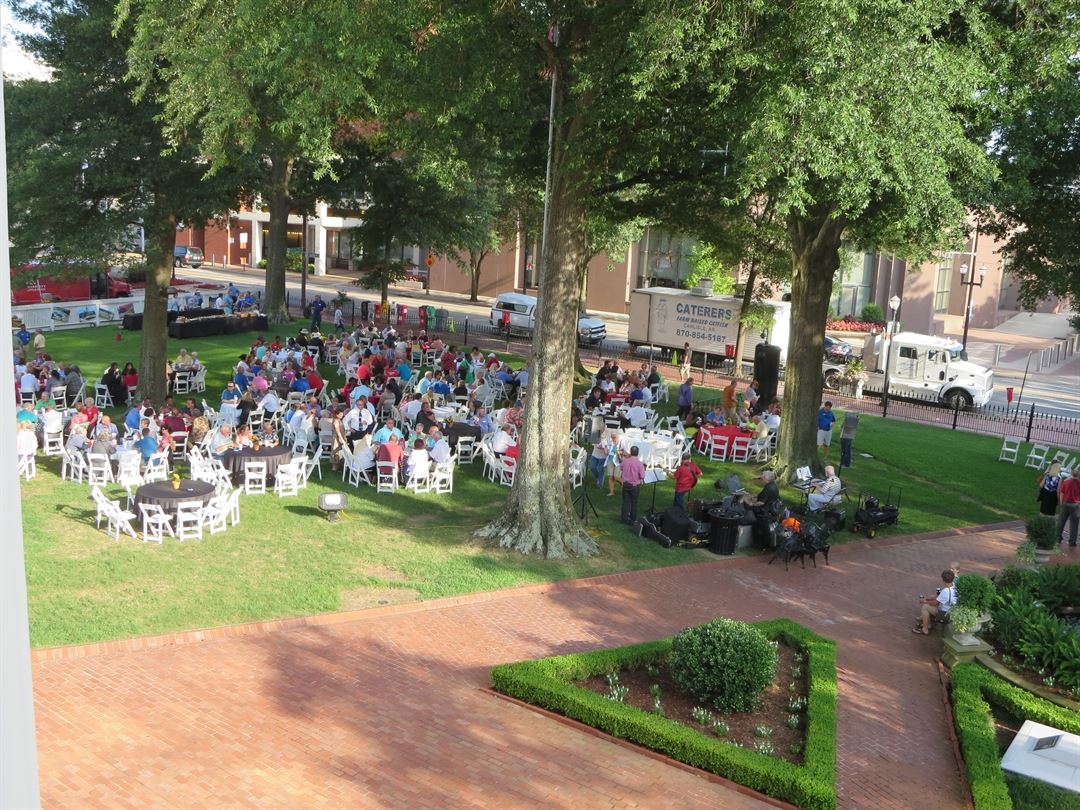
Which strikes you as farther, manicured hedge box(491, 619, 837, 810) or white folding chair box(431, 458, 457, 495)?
white folding chair box(431, 458, 457, 495)

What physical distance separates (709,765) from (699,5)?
842cm

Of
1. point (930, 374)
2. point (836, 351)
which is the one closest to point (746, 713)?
point (930, 374)

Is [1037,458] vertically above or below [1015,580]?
above

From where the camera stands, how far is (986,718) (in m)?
11.3

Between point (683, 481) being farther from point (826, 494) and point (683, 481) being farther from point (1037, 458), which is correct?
point (1037, 458)

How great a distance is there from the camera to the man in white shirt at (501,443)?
65.0ft

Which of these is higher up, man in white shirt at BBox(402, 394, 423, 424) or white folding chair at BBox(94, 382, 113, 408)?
man in white shirt at BBox(402, 394, 423, 424)

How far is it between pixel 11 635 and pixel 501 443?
15864mm

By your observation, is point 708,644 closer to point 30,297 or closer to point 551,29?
point 551,29

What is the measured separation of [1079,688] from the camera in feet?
39.4

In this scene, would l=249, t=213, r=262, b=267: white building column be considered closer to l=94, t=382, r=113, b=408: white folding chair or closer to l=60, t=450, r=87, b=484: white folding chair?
l=94, t=382, r=113, b=408: white folding chair

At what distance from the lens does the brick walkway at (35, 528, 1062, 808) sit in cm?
942

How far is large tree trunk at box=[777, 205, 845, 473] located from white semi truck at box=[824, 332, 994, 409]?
12.9 m

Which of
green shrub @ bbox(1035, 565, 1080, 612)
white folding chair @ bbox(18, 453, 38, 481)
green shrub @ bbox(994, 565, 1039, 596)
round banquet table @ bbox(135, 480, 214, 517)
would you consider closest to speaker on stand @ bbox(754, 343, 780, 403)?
green shrub @ bbox(994, 565, 1039, 596)
